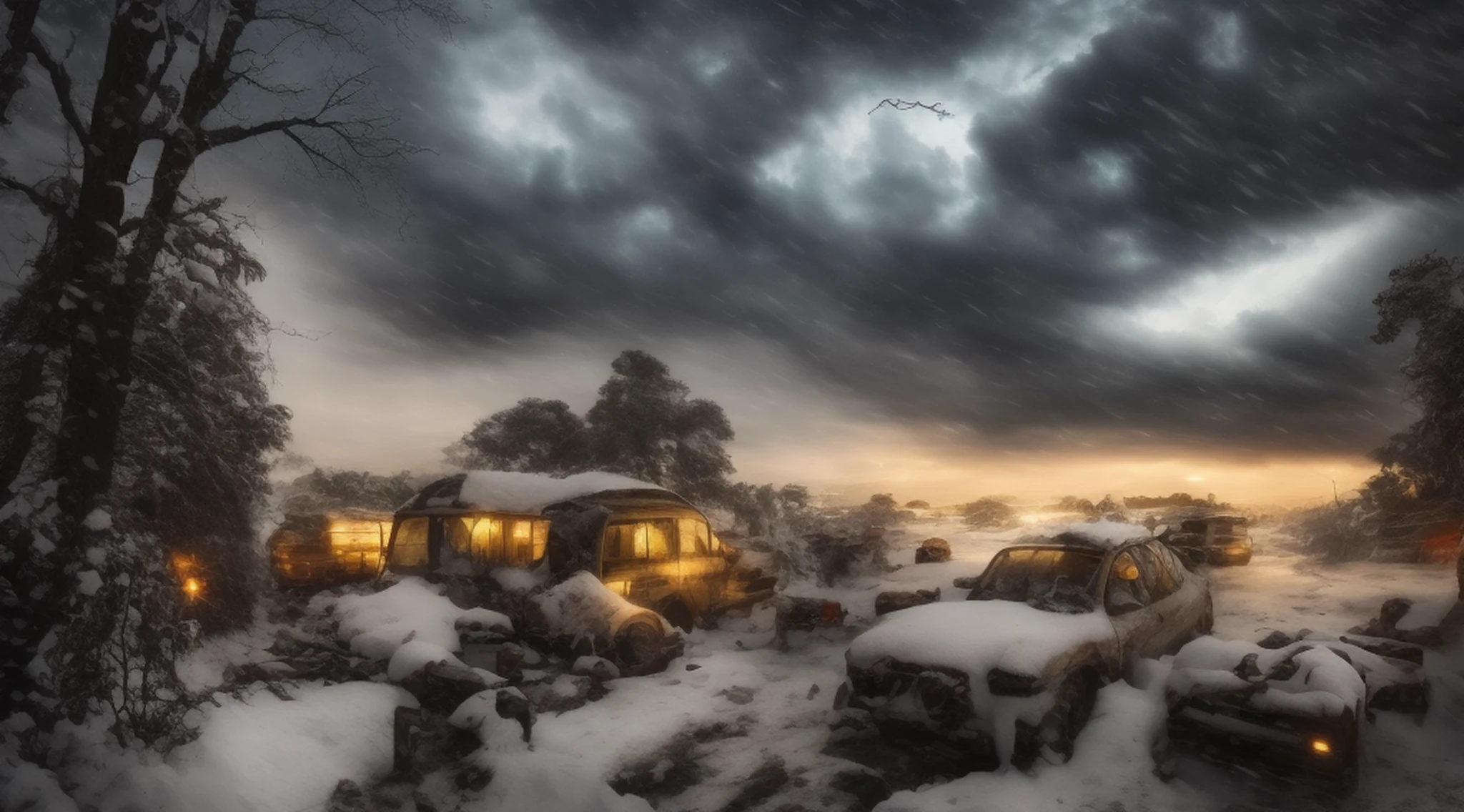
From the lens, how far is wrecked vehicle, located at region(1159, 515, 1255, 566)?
660 inches

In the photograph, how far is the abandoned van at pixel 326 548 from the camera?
16297mm

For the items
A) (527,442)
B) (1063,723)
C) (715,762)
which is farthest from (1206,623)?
(527,442)

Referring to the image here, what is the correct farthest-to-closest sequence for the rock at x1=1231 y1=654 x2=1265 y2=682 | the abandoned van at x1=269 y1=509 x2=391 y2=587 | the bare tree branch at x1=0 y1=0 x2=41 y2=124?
the abandoned van at x1=269 y1=509 x2=391 y2=587, the rock at x1=1231 y1=654 x2=1265 y2=682, the bare tree branch at x1=0 y1=0 x2=41 y2=124

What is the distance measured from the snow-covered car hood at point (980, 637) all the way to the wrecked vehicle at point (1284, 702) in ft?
2.54

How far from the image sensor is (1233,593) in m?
13.3

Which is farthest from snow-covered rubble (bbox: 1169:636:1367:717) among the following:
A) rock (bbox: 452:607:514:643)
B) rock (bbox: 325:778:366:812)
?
rock (bbox: 452:607:514:643)

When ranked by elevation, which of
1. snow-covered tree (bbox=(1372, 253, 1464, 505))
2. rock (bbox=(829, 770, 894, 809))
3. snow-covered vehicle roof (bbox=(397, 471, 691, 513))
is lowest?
rock (bbox=(829, 770, 894, 809))

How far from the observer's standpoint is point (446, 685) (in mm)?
6699

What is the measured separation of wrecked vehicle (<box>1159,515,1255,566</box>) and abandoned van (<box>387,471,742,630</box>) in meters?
13.6

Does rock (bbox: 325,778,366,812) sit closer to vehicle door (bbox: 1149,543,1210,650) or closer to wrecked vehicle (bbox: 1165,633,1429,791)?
wrecked vehicle (bbox: 1165,633,1429,791)

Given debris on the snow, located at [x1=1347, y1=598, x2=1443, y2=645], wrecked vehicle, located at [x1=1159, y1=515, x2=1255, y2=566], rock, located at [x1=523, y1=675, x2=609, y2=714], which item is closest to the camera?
rock, located at [x1=523, y1=675, x2=609, y2=714]

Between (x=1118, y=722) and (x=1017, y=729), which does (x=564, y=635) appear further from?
(x=1118, y=722)

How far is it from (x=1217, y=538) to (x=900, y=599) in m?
12.0

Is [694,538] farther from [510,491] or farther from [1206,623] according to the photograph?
[1206,623]
